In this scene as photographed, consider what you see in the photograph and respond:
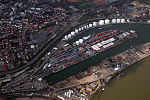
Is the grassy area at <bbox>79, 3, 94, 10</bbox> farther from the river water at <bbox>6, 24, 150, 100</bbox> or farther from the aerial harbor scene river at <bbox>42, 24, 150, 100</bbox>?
the river water at <bbox>6, 24, 150, 100</bbox>

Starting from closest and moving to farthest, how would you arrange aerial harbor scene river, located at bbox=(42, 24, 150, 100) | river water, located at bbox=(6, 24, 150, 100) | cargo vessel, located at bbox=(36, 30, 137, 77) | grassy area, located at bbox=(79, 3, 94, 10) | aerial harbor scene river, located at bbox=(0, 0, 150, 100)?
1. river water, located at bbox=(6, 24, 150, 100)
2. aerial harbor scene river, located at bbox=(42, 24, 150, 100)
3. aerial harbor scene river, located at bbox=(0, 0, 150, 100)
4. cargo vessel, located at bbox=(36, 30, 137, 77)
5. grassy area, located at bbox=(79, 3, 94, 10)

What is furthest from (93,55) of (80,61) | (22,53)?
(22,53)

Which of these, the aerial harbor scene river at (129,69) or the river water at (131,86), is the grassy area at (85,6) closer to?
the aerial harbor scene river at (129,69)

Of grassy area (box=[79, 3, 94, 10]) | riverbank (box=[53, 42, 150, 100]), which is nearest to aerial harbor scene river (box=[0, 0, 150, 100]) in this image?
riverbank (box=[53, 42, 150, 100])

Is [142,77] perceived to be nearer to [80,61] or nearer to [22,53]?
[80,61]

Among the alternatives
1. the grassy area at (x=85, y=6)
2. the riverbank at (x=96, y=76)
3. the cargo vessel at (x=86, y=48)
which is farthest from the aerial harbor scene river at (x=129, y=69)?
the grassy area at (x=85, y=6)

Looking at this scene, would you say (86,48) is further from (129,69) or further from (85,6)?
(85,6)

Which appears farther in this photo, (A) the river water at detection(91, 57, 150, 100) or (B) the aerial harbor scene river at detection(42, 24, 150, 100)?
(B) the aerial harbor scene river at detection(42, 24, 150, 100)
